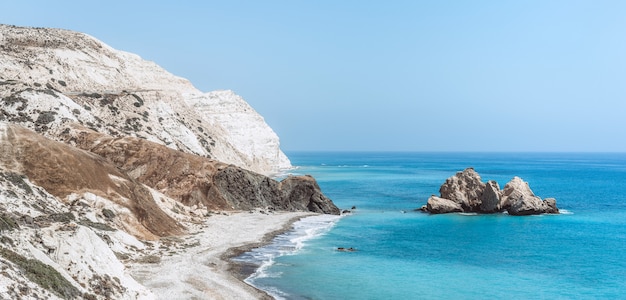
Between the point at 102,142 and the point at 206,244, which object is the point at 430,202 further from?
the point at 102,142

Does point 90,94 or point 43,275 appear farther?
point 90,94

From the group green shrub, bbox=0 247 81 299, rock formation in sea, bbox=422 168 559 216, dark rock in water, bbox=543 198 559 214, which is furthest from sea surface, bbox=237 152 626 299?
green shrub, bbox=0 247 81 299

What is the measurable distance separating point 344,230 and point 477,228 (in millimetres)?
17951

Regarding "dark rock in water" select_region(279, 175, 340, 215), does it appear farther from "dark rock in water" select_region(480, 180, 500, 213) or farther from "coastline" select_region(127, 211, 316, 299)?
"dark rock in water" select_region(480, 180, 500, 213)

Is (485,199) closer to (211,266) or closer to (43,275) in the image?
(211,266)

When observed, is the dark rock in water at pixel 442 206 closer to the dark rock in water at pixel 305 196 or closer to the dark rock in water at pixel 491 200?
the dark rock in water at pixel 491 200

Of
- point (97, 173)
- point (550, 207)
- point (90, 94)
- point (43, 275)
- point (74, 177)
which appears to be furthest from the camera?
point (90, 94)

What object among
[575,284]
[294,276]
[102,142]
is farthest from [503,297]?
[102,142]

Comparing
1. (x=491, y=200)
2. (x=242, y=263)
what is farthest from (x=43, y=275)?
(x=491, y=200)

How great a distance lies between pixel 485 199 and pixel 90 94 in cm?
6828

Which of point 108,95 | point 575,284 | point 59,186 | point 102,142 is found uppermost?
point 108,95

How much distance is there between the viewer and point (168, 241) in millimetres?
48500

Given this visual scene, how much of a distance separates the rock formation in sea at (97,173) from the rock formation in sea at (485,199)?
59.3ft

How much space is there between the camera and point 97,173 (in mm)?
51344
